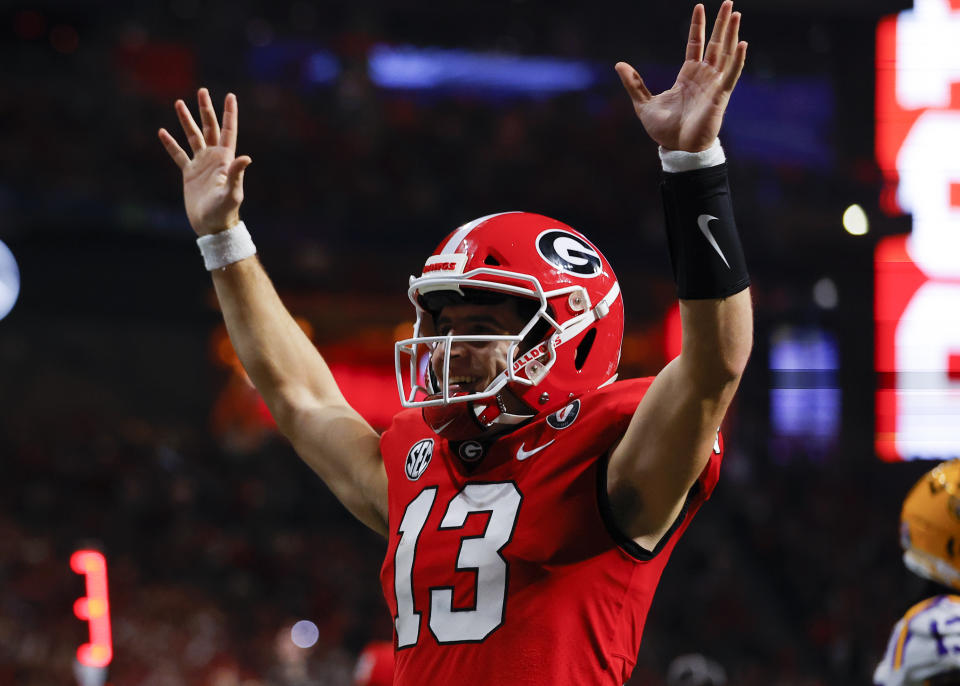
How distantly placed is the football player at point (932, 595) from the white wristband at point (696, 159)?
68.7 inches

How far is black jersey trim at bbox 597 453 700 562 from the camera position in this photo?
79.6 inches

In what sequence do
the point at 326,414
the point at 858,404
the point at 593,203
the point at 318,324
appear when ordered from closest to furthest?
the point at 326,414 < the point at 858,404 < the point at 593,203 < the point at 318,324

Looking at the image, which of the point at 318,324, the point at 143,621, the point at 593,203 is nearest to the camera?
the point at 143,621

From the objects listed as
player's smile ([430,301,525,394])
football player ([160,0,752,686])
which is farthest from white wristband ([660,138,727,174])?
player's smile ([430,301,525,394])

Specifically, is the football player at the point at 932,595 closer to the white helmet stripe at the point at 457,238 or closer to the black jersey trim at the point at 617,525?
the black jersey trim at the point at 617,525

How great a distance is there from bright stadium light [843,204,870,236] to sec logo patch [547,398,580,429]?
11.3m

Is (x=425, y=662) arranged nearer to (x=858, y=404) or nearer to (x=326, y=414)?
(x=326, y=414)

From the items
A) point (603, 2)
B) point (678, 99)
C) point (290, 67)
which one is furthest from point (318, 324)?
point (678, 99)

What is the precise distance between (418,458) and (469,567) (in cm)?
37

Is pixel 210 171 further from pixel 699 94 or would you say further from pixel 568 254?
pixel 699 94

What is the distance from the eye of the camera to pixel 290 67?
632 inches

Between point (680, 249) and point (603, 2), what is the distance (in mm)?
14034

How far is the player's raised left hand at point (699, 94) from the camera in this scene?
185 cm

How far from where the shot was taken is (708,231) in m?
1.86
